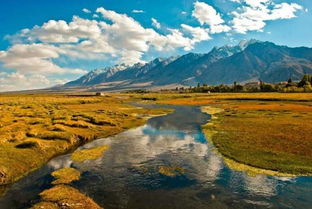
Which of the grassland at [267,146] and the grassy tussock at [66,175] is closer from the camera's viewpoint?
the grassy tussock at [66,175]

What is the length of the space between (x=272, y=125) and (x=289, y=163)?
31.9 metres

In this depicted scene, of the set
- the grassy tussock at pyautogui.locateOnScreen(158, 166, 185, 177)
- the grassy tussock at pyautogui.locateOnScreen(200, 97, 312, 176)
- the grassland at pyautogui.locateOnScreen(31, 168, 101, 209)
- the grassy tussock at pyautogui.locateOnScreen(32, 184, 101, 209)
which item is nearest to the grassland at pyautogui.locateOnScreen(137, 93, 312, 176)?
the grassy tussock at pyautogui.locateOnScreen(200, 97, 312, 176)

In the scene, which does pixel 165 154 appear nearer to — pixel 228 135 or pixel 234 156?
pixel 234 156

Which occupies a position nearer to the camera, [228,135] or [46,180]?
[46,180]

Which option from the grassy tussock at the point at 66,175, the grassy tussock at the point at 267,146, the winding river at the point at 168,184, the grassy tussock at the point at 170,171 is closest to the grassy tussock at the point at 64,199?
the winding river at the point at 168,184

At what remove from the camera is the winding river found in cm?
2659

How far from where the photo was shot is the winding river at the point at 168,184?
2659 cm

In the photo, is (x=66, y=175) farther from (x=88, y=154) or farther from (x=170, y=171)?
(x=170, y=171)

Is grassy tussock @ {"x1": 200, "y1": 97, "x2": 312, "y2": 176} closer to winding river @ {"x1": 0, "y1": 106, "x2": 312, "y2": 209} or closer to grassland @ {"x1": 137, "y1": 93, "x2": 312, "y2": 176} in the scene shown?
grassland @ {"x1": 137, "y1": 93, "x2": 312, "y2": 176}

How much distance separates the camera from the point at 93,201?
26.8 metres

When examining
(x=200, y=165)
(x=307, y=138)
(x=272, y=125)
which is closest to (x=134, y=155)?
(x=200, y=165)

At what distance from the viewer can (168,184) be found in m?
31.4

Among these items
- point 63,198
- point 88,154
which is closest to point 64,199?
point 63,198

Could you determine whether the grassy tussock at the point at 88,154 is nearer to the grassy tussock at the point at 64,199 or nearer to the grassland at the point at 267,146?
the grassy tussock at the point at 64,199
